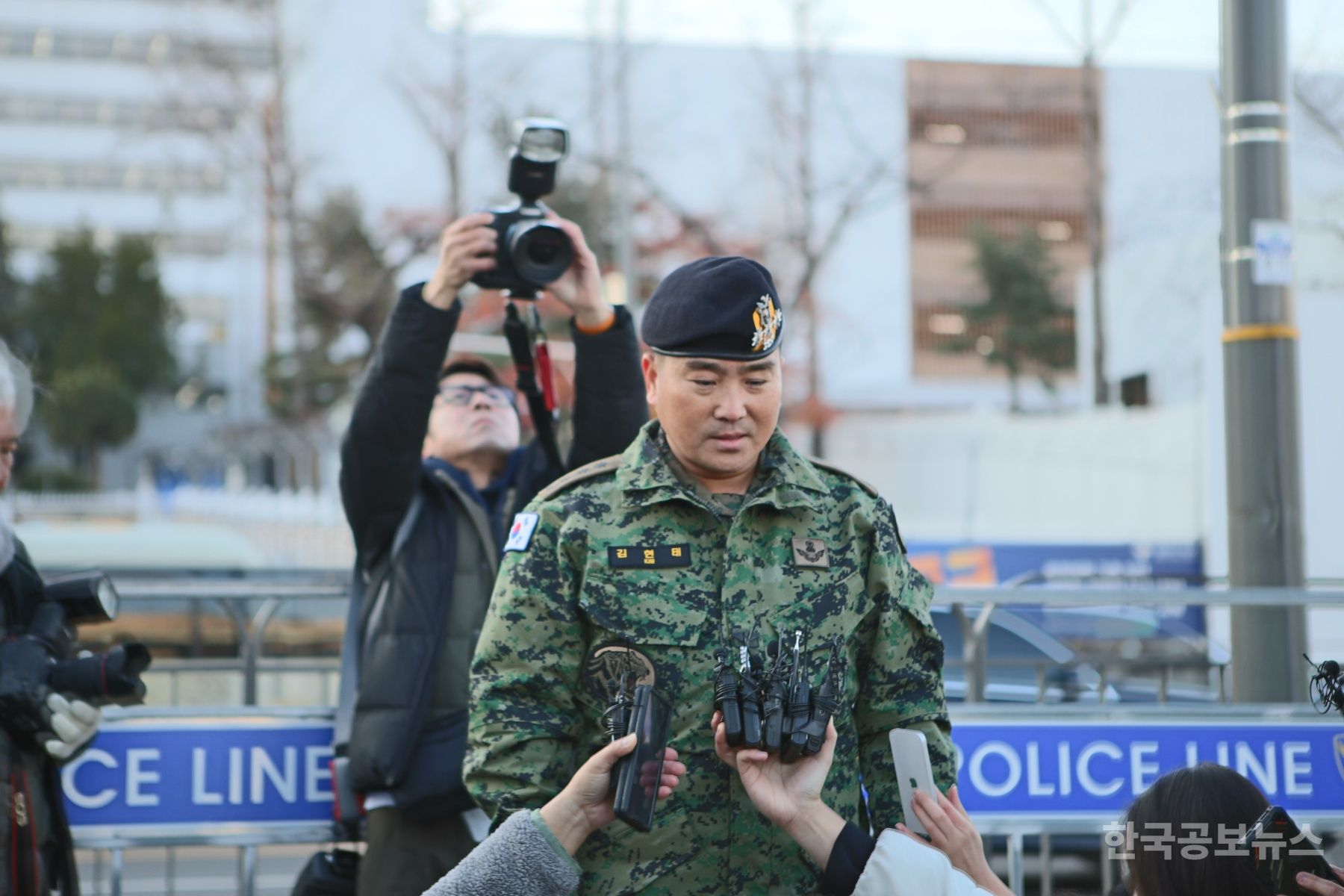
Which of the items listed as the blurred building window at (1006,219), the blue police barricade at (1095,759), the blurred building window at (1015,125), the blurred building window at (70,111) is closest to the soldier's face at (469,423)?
the blue police barricade at (1095,759)

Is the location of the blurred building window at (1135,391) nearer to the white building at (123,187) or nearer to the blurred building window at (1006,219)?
the blurred building window at (1006,219)

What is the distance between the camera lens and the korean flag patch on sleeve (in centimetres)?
240

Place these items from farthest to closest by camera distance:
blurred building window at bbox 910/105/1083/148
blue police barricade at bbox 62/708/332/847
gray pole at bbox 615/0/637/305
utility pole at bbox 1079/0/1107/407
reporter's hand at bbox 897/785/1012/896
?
blurred building window at bbox 910/105/1083/148
utility pole at bbox 1079/0/1107/407
gray pole at bbox 615/0/637/305
blue police barricade at bbox 62/708/332/847
reporter's hand at bbox 897/785/1012/896

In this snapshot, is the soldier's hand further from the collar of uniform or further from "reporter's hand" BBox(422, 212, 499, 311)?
"reporter's hand" BBox(422, 212, 499, 311)

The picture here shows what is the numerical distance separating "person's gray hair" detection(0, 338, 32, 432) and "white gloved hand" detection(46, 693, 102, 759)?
634 millimetres

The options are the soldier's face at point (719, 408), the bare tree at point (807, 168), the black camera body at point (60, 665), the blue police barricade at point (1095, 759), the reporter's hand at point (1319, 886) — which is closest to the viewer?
the reporter's hand at point (1319, 886)

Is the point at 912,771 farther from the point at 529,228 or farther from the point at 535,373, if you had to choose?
the point at 535,373

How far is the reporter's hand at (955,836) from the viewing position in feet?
7.04

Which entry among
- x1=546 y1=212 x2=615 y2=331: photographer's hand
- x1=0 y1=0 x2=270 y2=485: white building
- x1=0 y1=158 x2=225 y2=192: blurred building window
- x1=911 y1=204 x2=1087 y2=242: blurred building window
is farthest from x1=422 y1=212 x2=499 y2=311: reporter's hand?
x1=0 y1=158 x2=225 y2=192: blurred building window

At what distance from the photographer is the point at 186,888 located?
20.7ft

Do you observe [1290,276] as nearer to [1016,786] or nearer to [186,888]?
[1016,786]

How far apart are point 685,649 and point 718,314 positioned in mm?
558

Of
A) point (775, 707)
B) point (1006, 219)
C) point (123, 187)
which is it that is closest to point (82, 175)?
point (123, 187)

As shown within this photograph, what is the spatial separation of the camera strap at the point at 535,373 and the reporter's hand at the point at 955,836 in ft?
5.35
